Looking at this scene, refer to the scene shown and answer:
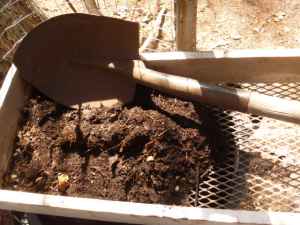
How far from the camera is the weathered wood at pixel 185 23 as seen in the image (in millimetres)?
1671

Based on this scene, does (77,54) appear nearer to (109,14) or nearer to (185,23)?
(185,23)

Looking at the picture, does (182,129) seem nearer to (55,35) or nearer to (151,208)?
(151,208)

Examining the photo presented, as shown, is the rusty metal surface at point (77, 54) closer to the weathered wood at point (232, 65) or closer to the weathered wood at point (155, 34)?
the weathered wood at point (232, 65)

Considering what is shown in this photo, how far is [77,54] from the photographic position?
163cm

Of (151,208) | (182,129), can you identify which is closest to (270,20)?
(182,129)

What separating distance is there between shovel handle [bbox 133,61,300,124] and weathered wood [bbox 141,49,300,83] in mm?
60

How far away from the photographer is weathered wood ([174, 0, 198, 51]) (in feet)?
5.48

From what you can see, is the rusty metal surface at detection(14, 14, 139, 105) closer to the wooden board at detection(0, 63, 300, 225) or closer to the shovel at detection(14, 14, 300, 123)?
the shovel at detection(14, 14, 300, 123)

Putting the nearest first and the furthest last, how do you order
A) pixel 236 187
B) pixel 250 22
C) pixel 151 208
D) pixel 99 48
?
pixel 151 208, pixel 236 187, pixel 99 48, pixel 250 22

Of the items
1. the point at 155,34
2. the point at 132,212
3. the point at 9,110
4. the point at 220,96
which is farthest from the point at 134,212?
the point at 155,34

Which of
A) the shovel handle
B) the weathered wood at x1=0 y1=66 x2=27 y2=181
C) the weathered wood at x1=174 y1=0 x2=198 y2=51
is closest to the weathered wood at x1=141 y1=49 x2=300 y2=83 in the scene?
the shovel handle

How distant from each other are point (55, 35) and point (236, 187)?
2.56 feet

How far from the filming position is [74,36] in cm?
160

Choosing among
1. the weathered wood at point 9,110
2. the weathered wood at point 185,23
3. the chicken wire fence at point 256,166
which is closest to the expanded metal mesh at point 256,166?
the chicken wire fence at point 256,166
